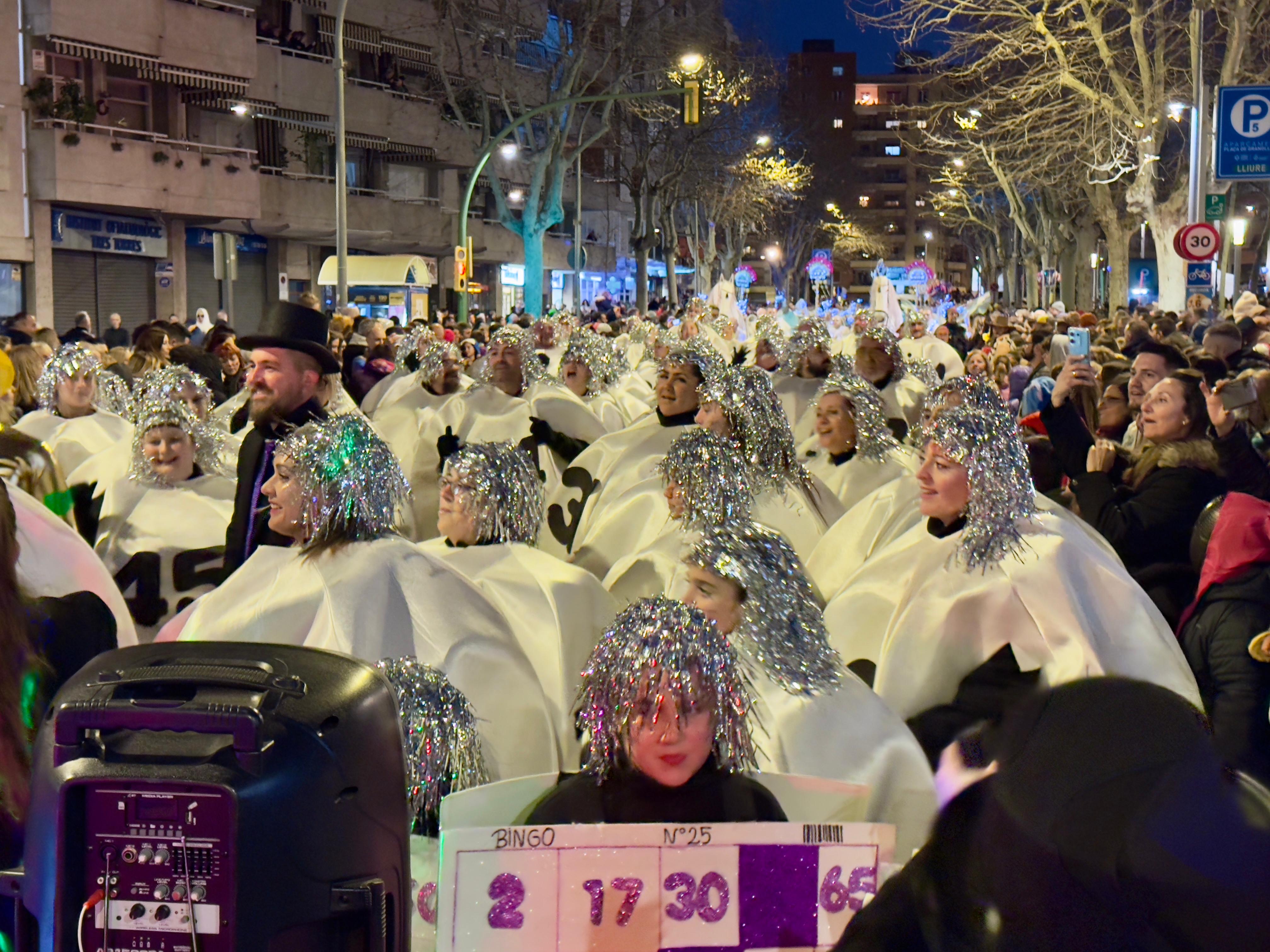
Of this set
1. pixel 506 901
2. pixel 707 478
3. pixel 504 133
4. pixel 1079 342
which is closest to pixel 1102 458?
pixel 707 478

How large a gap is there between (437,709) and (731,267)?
6792cm

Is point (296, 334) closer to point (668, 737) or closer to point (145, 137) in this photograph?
point (668, 737)

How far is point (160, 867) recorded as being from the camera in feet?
6.57

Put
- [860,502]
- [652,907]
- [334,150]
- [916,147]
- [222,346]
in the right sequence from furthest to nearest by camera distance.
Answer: [334,150]
[916,147]
[222,346]
[860,502]
[652,907]

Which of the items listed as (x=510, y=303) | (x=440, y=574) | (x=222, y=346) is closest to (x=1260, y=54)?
(x=222, y=346)

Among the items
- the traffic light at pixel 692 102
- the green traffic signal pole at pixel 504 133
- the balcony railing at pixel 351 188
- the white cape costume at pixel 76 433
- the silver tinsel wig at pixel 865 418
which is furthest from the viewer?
the balcony railing at pixel 351 188

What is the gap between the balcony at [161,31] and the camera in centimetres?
3028

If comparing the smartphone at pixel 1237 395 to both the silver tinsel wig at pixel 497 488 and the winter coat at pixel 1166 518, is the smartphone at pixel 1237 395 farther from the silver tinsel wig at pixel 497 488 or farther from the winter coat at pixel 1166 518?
the silver tinsel wig at pixel 497 488

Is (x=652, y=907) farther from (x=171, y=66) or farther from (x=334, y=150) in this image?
(x=334, y=150)

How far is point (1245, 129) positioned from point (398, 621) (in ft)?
46.5

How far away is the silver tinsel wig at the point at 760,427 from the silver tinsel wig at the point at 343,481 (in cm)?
296

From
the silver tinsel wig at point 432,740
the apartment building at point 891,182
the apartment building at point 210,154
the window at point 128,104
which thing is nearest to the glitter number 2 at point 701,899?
the silver tinsel wig at point 432,740

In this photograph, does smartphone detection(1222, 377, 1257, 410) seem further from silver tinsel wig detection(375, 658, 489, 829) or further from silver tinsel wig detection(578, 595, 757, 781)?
silver tinsel wig detection(375, 658, 489, 829)

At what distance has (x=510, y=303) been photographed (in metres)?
55.7
